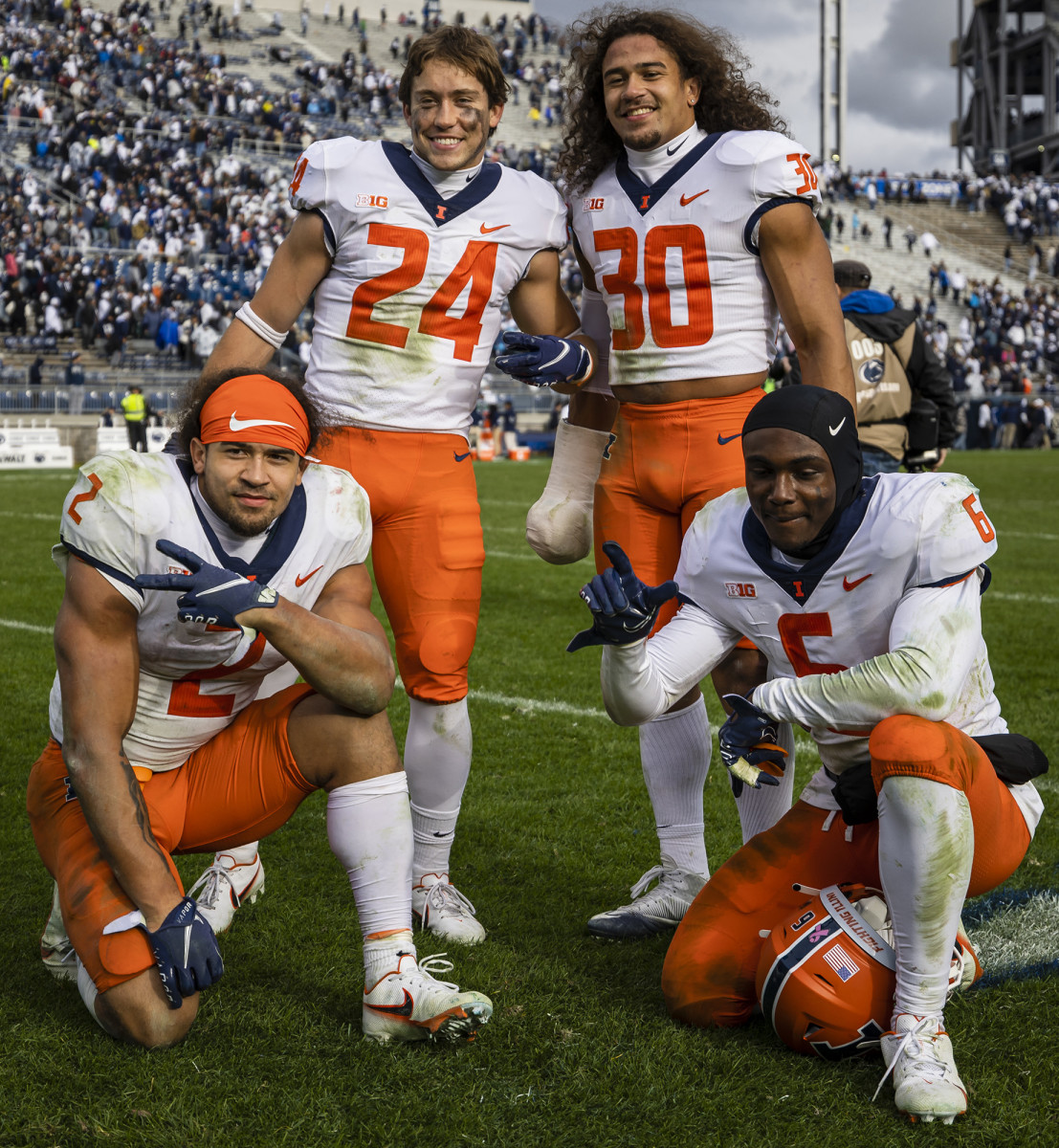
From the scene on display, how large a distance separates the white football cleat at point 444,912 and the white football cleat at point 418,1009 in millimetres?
562

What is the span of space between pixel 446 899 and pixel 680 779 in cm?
72

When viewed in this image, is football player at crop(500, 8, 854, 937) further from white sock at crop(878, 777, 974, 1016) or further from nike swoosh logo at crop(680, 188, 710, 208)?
white sock at crop(878, 777, 974, 1016)

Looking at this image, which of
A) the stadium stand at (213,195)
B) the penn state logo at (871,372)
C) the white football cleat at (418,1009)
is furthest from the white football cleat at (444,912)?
the stadium stand at (213,195)

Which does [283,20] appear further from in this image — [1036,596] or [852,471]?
[852,471]

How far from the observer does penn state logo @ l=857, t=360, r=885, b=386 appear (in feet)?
21.8

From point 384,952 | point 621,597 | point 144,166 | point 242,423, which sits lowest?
point 384,952

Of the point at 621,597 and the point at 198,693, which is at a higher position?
the point at 621,597

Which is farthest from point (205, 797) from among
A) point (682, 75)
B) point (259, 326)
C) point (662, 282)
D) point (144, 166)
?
point (144, 166)

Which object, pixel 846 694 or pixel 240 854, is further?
pixel 240 854

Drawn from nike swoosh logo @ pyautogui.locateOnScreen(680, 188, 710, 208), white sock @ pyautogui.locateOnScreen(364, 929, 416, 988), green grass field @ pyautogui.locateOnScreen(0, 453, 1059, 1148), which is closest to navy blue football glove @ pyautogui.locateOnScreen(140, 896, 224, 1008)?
green grass field @ pyautogui.locateOnScreen(0, 453, 1059, 1148)

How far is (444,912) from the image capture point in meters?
3.43

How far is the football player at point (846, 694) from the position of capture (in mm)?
2545

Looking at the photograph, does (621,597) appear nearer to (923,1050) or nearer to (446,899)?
(923,1050)

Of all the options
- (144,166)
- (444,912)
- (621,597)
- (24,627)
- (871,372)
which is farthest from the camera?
(144,166)
